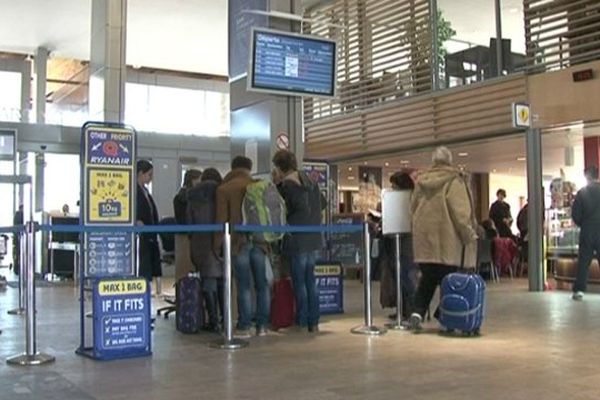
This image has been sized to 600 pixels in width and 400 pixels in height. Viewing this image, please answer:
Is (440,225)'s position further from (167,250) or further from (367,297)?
(167,250)

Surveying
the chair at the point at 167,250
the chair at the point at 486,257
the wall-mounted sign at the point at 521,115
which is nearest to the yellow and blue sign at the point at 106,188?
the chair at the point at 167,250

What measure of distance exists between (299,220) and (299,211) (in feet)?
0.25

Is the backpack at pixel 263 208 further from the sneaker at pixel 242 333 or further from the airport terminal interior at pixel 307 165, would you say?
the sneaker at pixel 242 333

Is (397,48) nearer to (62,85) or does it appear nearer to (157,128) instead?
(157,128)

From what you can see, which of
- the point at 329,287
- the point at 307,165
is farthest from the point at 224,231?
the point at 307,165

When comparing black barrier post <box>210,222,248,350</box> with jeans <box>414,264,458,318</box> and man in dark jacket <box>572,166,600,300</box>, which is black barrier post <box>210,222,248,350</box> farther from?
man in dark jacket <box>572,166,600,300</box>

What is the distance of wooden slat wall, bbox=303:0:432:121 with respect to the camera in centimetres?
1291

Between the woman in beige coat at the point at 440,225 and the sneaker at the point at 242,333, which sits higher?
the woman in beige coat at the point at 440,225

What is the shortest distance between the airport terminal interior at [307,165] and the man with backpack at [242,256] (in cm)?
19

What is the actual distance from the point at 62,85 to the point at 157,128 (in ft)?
24.7

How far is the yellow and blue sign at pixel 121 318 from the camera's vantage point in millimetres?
5086

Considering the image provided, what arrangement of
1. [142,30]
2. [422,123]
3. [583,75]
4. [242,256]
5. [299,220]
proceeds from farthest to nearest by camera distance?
[142,30], [422,123], [583,75], [299,220], [242,256]

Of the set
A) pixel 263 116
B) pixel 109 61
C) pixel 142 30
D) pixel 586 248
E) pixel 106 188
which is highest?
pixel 142 30

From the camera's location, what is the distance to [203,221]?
Answer: 6.31 metres
